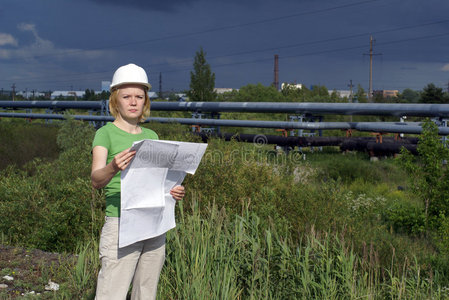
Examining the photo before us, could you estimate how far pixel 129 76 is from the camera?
2.85 metres

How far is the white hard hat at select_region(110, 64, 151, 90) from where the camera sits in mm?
2848

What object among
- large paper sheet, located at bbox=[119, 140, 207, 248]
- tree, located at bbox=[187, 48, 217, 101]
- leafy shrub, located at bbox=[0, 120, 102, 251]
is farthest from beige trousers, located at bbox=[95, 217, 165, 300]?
tree, located at bbox=[187, 48, 217, 101]

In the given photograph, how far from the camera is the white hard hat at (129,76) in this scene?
112 inches

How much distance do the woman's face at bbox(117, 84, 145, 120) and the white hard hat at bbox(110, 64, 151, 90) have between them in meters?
0.05

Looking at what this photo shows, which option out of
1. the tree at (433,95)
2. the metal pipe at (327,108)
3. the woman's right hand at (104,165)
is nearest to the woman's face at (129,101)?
the woman's right hand at (104,165)

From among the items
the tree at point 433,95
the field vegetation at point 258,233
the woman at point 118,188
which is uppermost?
the tree at point 433,95

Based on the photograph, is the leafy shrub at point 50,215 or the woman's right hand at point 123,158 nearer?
the woman's right hand at point 123,158

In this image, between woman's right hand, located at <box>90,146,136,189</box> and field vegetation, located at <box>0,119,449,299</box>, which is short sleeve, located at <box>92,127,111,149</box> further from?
field vegetation, located at <box>0,119,449,299</box>

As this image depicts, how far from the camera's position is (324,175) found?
10.4 m

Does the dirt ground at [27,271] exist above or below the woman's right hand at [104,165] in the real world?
below

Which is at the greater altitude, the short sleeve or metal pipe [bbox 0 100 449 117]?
metal pipe [bbox 0 100 449 117]

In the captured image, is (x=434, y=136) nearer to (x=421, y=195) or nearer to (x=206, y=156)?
(x=421, y=195)

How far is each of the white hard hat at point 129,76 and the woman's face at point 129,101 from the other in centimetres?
5

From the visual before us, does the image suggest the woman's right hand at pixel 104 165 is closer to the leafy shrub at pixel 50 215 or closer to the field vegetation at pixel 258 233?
the field vegetation at pixel 258 233
